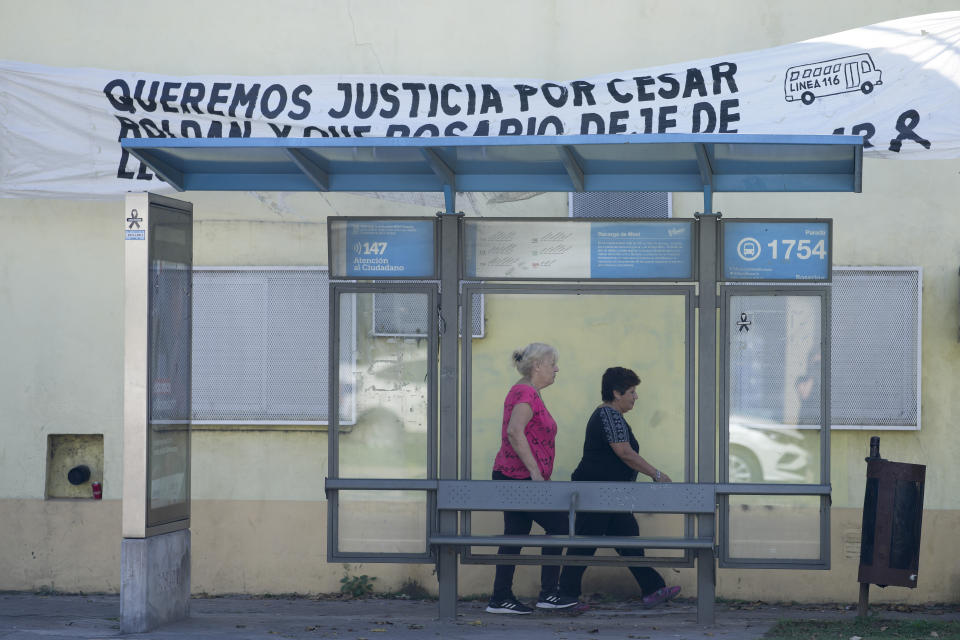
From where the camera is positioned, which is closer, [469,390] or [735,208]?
[469,390]

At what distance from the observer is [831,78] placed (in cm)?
810

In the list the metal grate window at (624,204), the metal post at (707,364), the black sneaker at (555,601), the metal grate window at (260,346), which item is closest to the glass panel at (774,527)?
the metal post at (707,364)

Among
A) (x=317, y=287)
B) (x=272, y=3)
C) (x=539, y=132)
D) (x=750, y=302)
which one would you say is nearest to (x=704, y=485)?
(x=750, y=302)

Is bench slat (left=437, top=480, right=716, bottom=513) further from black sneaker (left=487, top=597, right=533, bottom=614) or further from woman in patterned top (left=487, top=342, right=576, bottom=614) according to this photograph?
black sneaker (left=487, top=597, right=533, bottom=614)

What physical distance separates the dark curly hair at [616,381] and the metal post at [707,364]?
1.39 feet

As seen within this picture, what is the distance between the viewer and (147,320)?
282 inches

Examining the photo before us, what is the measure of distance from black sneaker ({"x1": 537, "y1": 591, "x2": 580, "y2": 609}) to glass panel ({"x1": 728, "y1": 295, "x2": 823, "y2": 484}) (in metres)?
1.46

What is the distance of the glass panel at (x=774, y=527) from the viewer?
739 centimetres

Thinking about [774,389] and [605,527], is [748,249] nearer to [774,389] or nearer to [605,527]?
[774,389]

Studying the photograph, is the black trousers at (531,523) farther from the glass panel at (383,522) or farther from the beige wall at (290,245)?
the beige wall at (290,245)

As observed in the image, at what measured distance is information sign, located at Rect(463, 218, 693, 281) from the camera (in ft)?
24.4

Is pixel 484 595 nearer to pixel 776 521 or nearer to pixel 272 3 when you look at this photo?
pixel 776 521

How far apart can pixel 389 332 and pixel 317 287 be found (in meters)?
1.61

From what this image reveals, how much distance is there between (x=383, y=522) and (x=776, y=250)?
9.88ft
